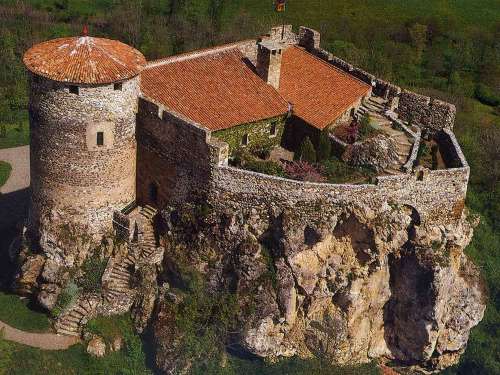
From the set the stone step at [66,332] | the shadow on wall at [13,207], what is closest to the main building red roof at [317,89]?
the stone step at [66,332]

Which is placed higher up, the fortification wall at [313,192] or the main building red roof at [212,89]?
the main building red roof at [212,89]

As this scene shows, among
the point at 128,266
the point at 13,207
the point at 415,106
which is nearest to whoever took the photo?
the point at 128,266

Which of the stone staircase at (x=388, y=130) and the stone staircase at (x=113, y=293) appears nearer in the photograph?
the stone staircase at (x=388, y=130)

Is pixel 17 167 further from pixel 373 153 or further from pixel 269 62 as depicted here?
pixel 373 153

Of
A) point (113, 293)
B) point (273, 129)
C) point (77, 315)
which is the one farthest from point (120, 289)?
point (273, 129)

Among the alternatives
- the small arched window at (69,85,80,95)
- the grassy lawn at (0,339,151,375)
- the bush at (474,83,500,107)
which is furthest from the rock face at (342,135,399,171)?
the bush at (474,83,500,107)

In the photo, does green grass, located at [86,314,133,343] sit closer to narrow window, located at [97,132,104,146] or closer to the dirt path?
the dirt path

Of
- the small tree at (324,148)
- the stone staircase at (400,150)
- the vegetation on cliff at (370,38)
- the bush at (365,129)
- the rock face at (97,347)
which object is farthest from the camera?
the vegetation on cliff at (370,38)

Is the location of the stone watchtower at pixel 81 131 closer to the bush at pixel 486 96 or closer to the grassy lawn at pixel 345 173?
the grassy lawn at pixel 345 173
